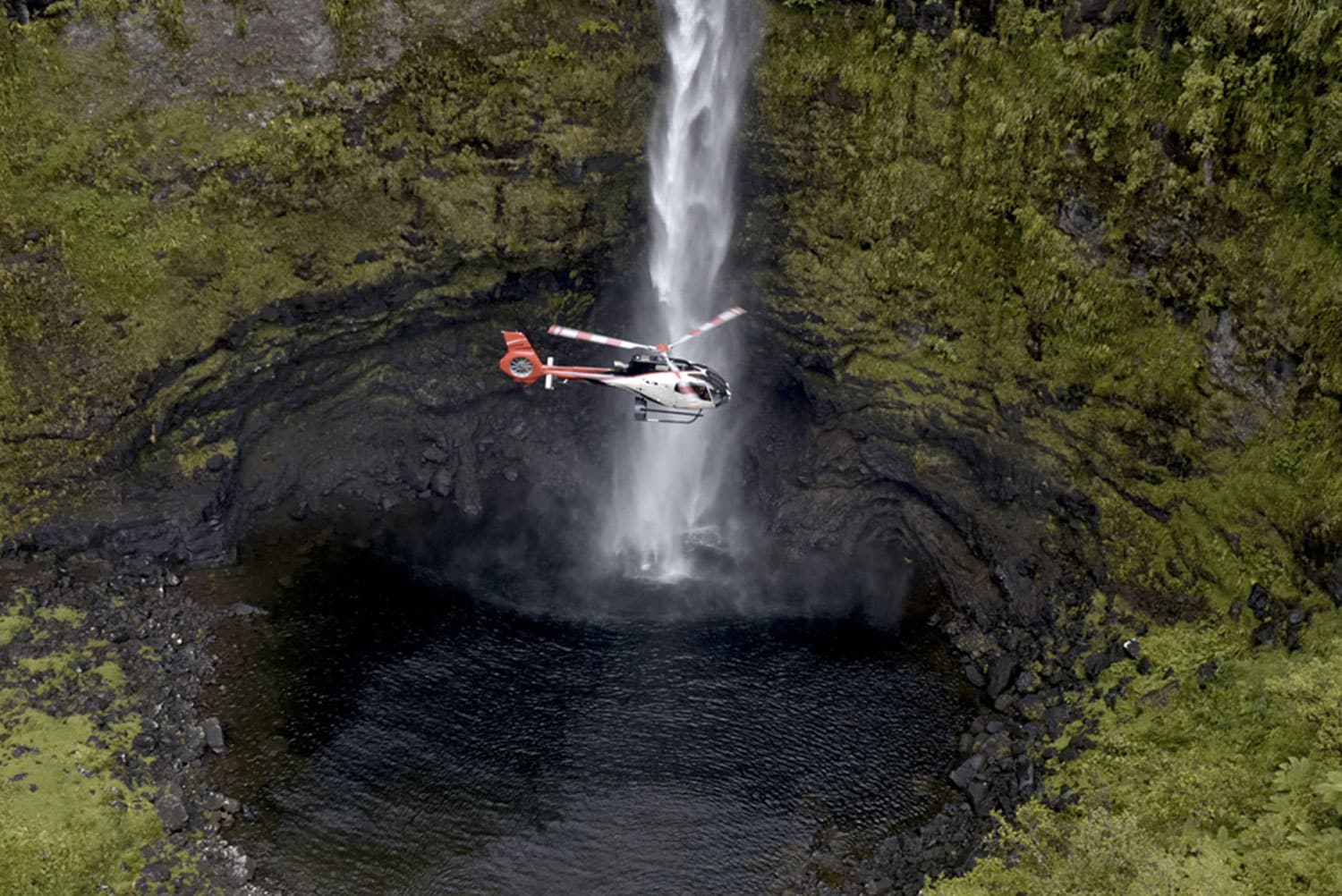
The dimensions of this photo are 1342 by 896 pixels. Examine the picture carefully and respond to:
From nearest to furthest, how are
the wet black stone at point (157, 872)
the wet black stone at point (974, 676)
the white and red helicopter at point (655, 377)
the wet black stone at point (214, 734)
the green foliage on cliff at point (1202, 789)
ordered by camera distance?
the green foliage on cliff at point (1202, 789) < the wet black stone at point (157, 872) < the wet black stone at point (214, 734) < the wet black stone at point (974, 676) < the white and red helicopter at point (655, 377)

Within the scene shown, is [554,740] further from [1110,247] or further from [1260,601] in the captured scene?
[1110,247]

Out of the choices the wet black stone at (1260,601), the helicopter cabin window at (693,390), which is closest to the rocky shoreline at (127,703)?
the helicopter cabin window at (693,390)

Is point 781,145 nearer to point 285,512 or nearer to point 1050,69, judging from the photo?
point 1050,69

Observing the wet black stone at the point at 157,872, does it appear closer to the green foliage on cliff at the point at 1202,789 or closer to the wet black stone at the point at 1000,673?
the green foliage on cliff at the point at 1202,789

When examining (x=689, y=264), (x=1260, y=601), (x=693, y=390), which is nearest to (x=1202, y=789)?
(x=1260, y=601)

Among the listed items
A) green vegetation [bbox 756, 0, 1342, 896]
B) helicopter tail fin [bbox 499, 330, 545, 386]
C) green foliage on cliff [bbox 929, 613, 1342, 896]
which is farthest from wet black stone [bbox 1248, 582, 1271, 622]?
helicopter tail fin [bbox 499, 330, 545, 386]

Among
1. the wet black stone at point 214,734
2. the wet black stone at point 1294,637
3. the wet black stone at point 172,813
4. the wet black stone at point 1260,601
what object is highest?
the wet black stone at point 1260,601
